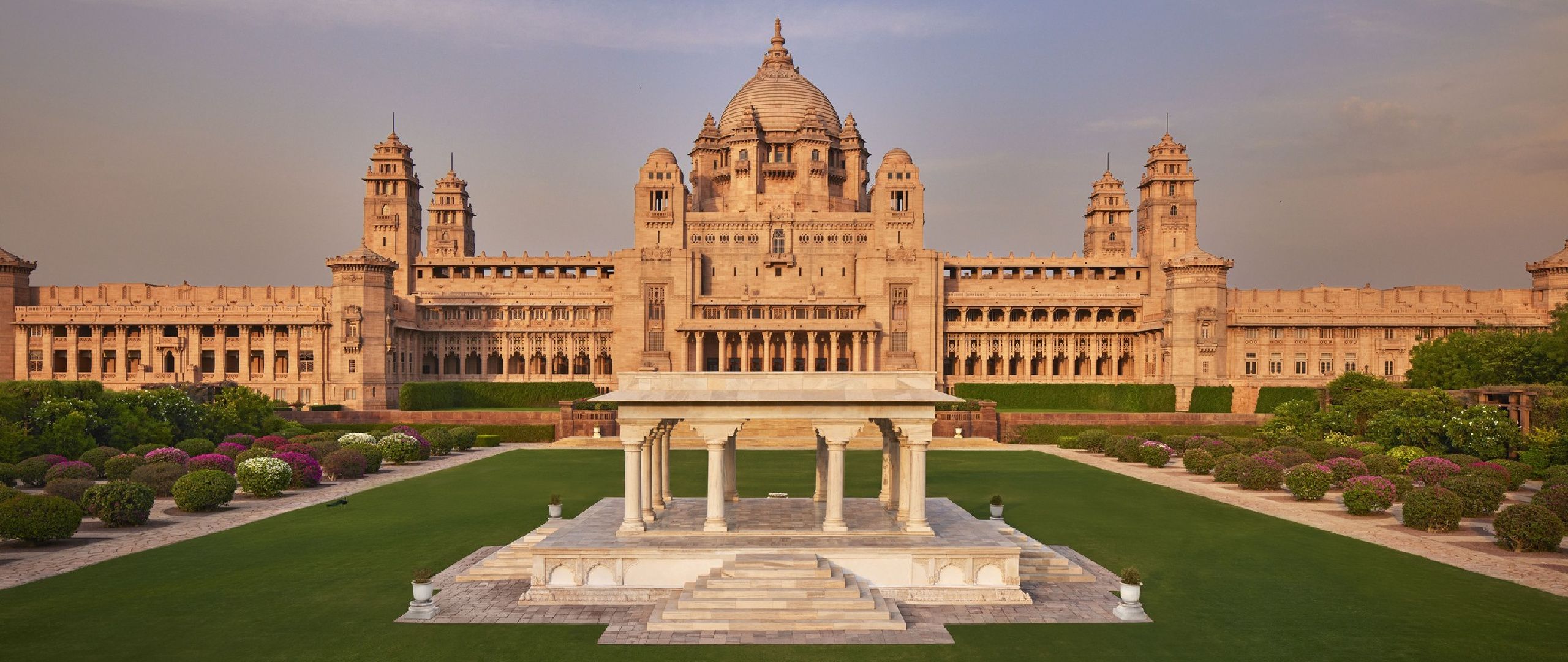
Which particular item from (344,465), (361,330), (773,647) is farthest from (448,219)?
(773,647)

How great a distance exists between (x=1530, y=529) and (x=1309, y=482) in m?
8.79

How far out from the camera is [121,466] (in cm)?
3275

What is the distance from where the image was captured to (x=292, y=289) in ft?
264

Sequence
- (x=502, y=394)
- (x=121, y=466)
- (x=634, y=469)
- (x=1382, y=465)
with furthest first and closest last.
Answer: (x=502, y=394) → (x=1382, y=465) → (x=121, y=466) → (x=634, y=469)

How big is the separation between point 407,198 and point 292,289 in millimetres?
14793

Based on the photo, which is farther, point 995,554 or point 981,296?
point 981,296

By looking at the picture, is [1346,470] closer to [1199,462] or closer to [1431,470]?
[1431,470]

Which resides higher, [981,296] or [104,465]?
[981,296]

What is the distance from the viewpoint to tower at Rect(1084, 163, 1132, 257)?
102562 mm

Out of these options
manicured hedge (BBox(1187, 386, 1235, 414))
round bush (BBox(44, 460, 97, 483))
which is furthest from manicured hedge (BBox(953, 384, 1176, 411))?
round bush (BBox(44, 460, 97, 483))

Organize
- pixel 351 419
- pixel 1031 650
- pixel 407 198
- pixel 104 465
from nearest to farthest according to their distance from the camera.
A: pixel 1031 650
pixel 104 465
pixel 351 419
pixel 407 198

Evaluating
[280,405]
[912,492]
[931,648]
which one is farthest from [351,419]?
[931,648]

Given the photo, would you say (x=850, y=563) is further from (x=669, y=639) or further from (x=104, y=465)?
(x=104, y=465)

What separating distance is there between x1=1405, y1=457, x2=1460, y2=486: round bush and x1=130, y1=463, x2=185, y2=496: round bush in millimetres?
39861
